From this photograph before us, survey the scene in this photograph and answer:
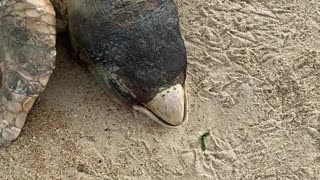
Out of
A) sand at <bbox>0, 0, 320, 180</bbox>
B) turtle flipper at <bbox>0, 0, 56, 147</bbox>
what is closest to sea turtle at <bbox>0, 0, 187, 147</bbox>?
turtle flipper at <bbox>0, 0, 56, 147</bbox>

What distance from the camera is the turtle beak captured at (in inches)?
98.4

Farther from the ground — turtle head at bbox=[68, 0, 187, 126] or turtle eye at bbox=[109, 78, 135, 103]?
turtle head at bbox=[68, 0, 187, 126]

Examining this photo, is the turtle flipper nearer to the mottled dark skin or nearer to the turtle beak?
the mottled dark skin

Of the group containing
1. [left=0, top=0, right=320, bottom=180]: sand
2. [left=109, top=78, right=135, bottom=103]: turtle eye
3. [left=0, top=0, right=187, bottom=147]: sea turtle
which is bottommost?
[left=0, top=0, right=320, bottom=180]: sand

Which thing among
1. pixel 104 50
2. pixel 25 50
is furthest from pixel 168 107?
pixel 25 50

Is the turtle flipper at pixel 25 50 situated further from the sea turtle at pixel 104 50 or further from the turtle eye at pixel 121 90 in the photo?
the turtle eye at pixel 121 90

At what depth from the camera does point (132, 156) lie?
2.54 metres

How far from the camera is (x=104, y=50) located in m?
2.47

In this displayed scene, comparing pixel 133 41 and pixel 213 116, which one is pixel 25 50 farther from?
pixel 213 116

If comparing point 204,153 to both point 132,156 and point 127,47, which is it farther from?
point 127,47

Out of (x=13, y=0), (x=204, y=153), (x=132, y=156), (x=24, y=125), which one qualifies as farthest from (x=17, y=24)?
(x=204, y=153)

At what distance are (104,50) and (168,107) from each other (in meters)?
0.29

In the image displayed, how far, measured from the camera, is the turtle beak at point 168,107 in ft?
8.20

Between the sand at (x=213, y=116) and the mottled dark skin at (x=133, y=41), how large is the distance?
0.55 ft
